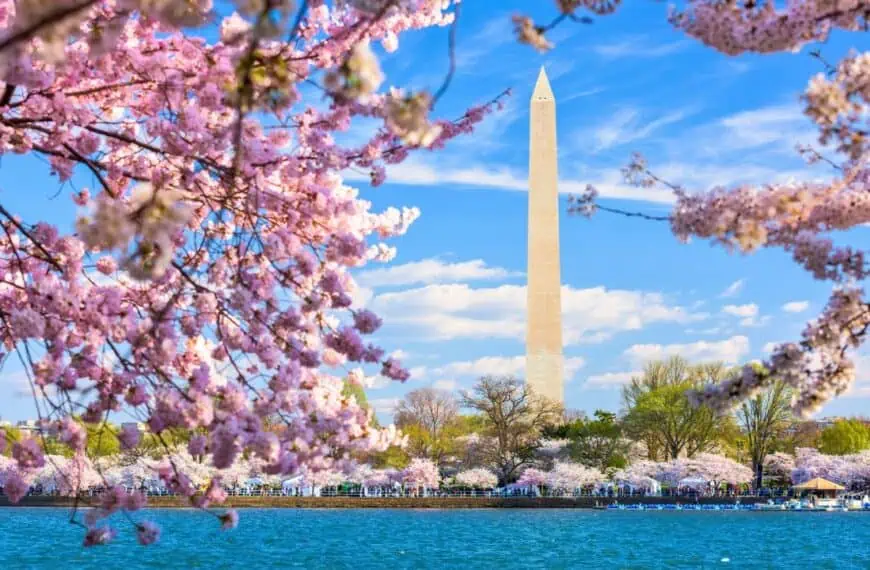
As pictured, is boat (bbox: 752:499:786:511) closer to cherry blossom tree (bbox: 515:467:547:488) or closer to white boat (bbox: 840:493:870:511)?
white boat (bbox: 840:493:870:511)

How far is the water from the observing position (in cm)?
2723

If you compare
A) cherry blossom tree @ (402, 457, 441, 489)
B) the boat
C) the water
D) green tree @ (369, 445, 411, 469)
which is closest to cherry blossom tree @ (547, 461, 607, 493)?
the water

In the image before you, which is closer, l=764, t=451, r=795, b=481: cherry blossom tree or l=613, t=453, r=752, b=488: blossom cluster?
l=613, t=453, r=752, b=488: blossom cluster

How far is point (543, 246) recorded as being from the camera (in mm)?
45125

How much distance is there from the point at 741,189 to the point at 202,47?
3.13 m

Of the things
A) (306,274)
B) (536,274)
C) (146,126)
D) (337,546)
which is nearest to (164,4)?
(146,126)

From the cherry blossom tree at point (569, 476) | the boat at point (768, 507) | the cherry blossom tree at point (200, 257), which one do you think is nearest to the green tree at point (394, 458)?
the cherry blossom tree at point (569, 476)

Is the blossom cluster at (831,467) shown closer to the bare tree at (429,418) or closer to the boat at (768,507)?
the boat at (768,507)

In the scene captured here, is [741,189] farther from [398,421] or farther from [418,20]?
[398,421]

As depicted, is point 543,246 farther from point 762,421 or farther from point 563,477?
point 762,421

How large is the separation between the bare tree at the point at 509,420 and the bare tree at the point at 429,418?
3.67 m

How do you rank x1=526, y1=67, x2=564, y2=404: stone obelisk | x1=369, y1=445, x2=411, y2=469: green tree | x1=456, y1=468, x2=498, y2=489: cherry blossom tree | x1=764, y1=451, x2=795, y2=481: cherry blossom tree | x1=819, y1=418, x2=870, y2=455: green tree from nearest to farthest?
x1=526, y1=67, x2=564, y2=404: stone obelisk
x1=456, y1=468, x2=498, y2=489: cherry blossom tree
x1=764, y1=451, x2=795, y2=481: cherry blossom tree
x1=369, y1=445, x2=411, y2=469: green tree
x1=819, y1=418, x2=870, y2=455: green tree

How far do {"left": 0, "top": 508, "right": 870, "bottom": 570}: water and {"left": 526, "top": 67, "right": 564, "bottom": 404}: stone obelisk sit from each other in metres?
6.73

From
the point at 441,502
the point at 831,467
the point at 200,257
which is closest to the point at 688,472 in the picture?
the point at 831,467
